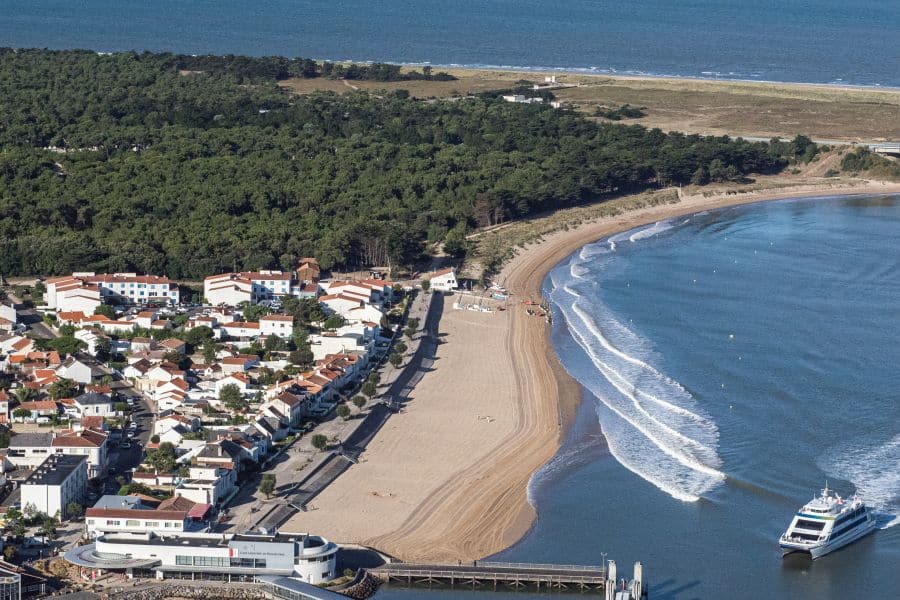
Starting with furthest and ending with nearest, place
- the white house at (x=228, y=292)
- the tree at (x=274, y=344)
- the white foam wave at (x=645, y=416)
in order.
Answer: the white house at (x=228, y=292), the tree at (x=274, y=344), the white foam wave at (x=645, y=416)

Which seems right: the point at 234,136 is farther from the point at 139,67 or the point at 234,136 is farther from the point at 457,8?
the point at 457,8

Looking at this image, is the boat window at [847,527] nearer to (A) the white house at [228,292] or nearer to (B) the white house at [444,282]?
(B) the white house at [444,282]

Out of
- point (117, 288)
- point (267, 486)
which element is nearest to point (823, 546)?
point (267, 486)

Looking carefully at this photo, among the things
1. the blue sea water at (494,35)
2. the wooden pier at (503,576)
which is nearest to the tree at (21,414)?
the wooden pier at (503,576)

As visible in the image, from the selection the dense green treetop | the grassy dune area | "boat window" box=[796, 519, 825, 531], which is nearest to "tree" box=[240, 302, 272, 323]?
the dense green treetop

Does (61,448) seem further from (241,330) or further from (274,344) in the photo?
(241,330)

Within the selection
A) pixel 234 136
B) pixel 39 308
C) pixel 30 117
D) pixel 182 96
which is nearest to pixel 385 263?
pixel 39 308
